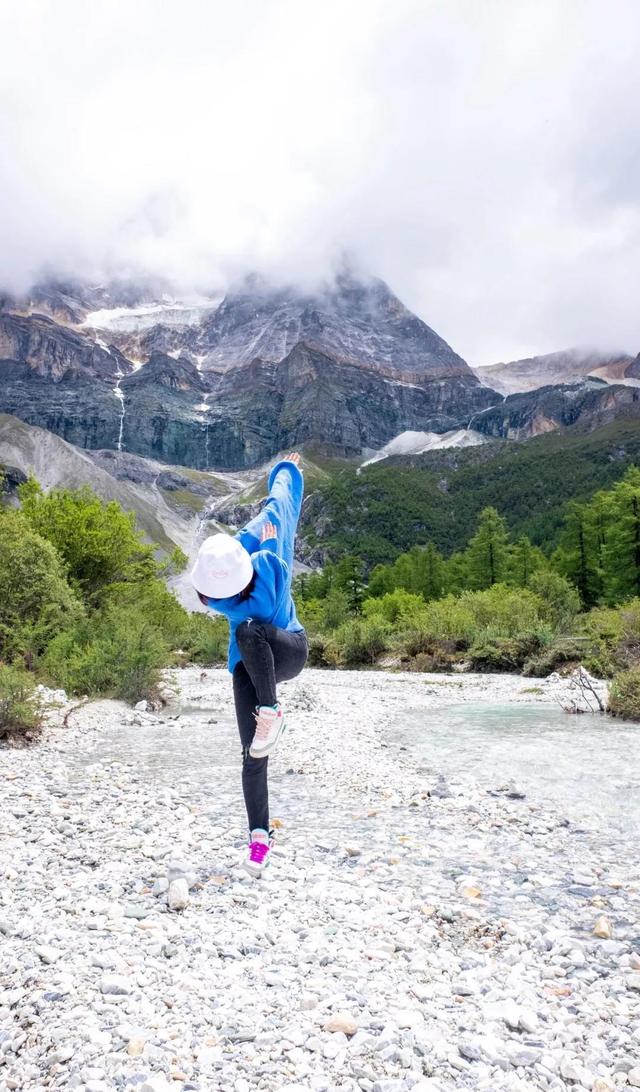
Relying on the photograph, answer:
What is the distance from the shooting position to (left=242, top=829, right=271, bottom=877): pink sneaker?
17.1 feet

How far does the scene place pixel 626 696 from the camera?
14.9m

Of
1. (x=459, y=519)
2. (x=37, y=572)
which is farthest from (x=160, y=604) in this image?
(x=459, y=519)

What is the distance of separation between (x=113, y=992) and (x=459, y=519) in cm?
16811

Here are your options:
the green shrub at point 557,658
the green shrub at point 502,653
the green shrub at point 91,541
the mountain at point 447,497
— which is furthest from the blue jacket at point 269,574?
the mountain at point 447,497

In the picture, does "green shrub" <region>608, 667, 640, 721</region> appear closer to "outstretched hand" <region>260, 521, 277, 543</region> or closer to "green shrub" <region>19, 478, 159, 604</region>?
"outstretched hand" <region>260, 521, 277, 543</region>

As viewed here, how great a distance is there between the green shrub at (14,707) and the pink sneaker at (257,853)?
721 centimetres

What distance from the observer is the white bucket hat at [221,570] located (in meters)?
4.61

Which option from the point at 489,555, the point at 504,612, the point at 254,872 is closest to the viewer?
the point at 254,872

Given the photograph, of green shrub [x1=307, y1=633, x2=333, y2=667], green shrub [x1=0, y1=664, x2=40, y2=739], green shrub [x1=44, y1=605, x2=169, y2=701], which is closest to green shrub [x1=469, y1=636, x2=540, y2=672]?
green shrub [x1=307, y1=633, x2=333, y2=667]

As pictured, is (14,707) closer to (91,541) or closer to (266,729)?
(266,729)

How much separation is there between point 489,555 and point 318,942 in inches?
2390

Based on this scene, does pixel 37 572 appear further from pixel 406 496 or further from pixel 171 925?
pixel 406 496

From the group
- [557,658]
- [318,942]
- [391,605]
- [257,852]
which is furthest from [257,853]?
[391,605]

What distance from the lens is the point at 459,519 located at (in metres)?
167
